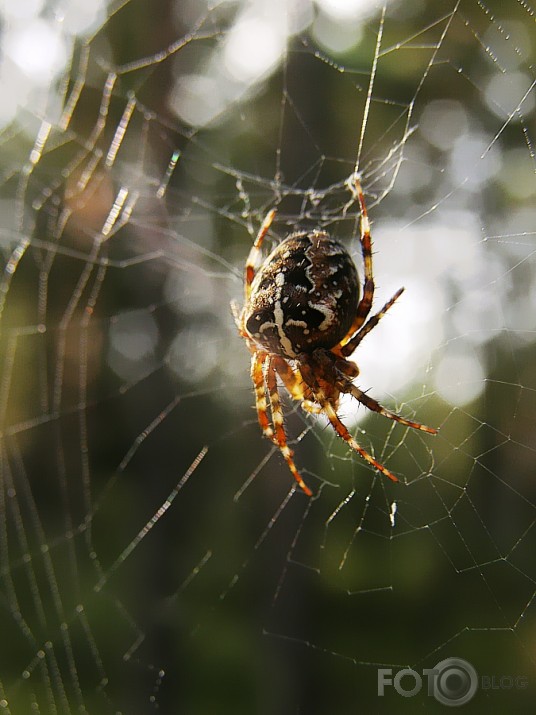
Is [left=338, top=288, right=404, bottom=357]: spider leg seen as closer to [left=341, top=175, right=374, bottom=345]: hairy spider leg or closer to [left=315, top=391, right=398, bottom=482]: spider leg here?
[left=341, top=175, right=374, bottom=345]: hairy spider leg

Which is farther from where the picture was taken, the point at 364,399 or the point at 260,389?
the point at 260,389

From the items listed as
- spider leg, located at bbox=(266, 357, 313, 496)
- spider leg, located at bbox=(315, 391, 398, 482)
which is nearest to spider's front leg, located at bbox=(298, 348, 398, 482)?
spider leg, located at bbox=(315, 391, 398, 482)

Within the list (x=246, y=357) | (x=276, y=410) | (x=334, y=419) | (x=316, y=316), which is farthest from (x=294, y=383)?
(x=246, y=357)

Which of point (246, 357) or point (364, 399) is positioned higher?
point (246, 357)

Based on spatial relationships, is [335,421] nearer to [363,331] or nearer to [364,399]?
[364,399]

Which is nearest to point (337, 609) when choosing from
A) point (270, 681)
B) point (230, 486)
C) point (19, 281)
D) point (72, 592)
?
point (270, 681)
